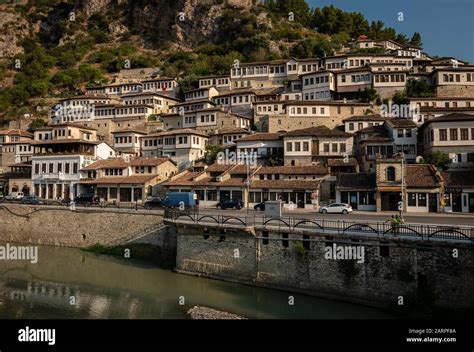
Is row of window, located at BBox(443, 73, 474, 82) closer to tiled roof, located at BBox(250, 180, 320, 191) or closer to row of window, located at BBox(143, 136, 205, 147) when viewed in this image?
tiled roof, located at BBox(250, 180, 320, 191)

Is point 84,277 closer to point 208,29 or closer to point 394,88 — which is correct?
point 394,88

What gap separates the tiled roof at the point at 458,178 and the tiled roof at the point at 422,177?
1297 mm

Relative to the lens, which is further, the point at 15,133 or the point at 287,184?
the point at 15,133

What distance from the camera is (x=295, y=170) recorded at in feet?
144

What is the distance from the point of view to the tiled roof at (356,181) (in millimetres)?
39188

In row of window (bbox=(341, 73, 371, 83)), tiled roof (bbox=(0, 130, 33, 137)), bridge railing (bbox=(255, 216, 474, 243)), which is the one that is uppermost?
row of window (bbox=(341, 73, 371, 83))

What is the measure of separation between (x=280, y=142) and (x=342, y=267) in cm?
3156

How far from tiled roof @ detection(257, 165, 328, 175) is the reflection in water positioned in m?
19.1

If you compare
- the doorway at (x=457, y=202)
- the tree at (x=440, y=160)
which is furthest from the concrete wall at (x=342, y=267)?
the tree at (x=440, y=160)

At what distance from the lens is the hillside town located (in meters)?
39.8

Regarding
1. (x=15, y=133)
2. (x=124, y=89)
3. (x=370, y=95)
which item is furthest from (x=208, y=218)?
(x=124, y=89)

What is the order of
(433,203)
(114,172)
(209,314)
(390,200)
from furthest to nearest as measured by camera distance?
(114,172)
(390,200)
(433,203)
(209,314)

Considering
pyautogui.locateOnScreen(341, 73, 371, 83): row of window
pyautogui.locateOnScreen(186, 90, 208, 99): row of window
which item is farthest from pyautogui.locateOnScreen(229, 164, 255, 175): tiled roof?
pyautogui.locateOnScreen(186, 90, 208, 99): row of window

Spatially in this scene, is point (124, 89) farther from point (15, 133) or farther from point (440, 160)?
point (440, 160)
